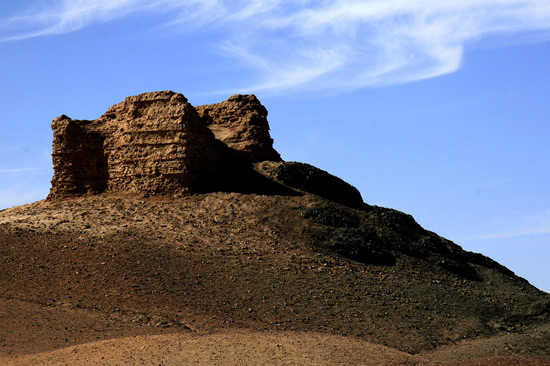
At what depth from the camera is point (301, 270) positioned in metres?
25.8

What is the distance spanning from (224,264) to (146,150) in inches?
302

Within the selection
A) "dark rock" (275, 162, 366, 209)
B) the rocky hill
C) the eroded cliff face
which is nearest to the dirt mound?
the rocky hill

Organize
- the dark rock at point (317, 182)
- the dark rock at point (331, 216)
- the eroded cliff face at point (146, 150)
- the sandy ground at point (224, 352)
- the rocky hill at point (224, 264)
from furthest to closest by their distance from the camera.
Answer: the dark rock at point (317, 182) < the eroded cliff face at point (146, 150) < the dark rock at point (331, 216) < the rocky hill at point (224, 264) < the sandy ground at point (224, 352)

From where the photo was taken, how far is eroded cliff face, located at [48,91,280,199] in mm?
30750

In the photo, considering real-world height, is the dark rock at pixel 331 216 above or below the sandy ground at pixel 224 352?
above

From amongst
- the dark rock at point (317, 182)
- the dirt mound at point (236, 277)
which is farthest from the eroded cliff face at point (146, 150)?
the dark rock at point (317, 182)

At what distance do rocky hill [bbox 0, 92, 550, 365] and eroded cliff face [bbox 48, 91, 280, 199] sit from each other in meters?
0.06

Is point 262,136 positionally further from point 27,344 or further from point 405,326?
point 27,344

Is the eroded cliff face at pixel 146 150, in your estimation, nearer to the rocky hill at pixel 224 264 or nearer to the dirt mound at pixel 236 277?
the rocky hill at pixel 224 264

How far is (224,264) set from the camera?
25516 mm

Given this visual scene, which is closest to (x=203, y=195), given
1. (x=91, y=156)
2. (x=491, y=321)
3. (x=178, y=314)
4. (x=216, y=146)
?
(x=216, y=146)

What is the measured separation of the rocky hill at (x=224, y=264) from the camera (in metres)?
20.4

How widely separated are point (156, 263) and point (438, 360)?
9395 millimetres

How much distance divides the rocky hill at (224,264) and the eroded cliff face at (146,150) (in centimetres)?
6
